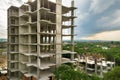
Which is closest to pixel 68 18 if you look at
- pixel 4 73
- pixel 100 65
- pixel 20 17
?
pixel 20 17

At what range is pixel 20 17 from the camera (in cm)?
3222

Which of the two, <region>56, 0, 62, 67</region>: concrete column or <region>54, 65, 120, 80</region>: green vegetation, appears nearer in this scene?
<region>54, 65, 120, 80</region>: green vegetation

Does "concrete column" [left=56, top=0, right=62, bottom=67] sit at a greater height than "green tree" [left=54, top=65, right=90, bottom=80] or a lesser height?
greater

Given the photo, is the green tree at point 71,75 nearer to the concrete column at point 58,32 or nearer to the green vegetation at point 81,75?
the green vegetation at point 81,75

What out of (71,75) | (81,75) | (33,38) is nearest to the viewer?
(81,75)

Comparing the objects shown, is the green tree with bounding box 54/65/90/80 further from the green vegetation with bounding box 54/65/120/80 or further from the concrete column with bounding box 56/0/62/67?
the concrete column with bounding box 56/0/62/67

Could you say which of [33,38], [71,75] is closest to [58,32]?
[33,38]

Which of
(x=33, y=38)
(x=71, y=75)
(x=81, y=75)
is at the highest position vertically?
(x=33, y=38)

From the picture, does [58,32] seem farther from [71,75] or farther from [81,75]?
[81,75]

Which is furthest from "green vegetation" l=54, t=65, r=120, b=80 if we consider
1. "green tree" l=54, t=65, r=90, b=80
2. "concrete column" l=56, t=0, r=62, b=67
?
"concrete column" l=56, t=0, r=62, b=67

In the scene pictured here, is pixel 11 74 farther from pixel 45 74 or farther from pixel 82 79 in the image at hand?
pixel 82 79

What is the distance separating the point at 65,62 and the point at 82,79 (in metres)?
8.15

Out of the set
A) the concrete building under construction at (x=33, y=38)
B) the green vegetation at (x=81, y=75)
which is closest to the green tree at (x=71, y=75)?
the green vegetation at (x=81, y=75)

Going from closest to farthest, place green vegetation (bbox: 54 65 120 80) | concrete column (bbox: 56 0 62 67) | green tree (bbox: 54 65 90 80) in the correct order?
green vegetation (bbox: 54 65 120 80), green tree (bbox: 54 65 90 80), concrete column (bbox: 56 0 62 67)
